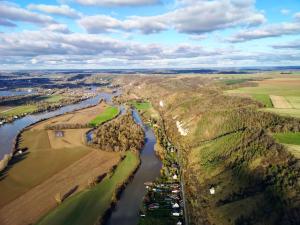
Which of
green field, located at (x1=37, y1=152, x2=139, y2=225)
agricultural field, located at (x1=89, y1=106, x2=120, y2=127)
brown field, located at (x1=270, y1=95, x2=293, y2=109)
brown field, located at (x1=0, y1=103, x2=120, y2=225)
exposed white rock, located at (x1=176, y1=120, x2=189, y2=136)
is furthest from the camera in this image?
agricultural field, located at (x1=89, y1=106, x2=120, y2=127)

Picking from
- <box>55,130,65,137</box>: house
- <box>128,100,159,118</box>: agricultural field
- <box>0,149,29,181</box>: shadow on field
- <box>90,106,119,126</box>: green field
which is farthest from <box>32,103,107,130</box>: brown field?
<box>0,149,29,181</box>: shadow on field

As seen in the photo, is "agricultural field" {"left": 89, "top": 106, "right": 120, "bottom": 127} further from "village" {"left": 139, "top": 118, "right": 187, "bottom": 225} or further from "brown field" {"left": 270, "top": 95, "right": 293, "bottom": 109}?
"brown field" {"left": 270, "top": 95, "right": 293, "bottom": 109}

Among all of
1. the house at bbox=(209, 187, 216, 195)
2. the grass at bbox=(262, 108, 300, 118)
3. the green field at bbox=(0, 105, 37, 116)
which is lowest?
the green field at bbox=(0, 105, 37, 116)

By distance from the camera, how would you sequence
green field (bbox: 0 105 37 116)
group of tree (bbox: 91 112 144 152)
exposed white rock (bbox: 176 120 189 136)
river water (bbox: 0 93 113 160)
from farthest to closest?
green field (bbox: 0 105 37 116) → exposed white rock (bbox: 176 120 189 136) → river water (bbox: 0 93 113 160) → group of tree (bbox: 91 112 144 152)

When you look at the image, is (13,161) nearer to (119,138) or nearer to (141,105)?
(119,138)

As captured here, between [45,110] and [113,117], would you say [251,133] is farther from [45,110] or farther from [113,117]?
[45,110]

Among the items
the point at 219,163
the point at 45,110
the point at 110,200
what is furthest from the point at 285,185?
the point at 45,110
